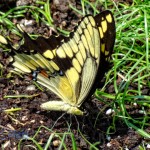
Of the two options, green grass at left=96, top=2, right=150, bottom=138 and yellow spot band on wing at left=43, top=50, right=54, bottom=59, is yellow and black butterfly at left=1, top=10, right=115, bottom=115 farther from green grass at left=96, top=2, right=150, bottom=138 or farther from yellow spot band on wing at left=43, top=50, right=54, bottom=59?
green grass at left=96, top=2, right=150, bottom=138

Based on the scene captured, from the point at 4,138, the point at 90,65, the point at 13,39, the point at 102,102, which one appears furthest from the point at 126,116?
the point at 13,39

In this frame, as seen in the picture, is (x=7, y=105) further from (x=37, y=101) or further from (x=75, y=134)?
(x=75, y=134)

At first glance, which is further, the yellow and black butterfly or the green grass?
Result: the green grass

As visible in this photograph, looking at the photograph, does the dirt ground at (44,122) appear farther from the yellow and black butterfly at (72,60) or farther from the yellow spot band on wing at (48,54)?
the yellow spot band on wing at (48,54)

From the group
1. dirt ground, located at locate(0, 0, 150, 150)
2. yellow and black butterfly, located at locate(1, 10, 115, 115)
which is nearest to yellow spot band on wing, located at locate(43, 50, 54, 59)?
yellow and black butterfly, located at locate(1, 10, 115, 115)

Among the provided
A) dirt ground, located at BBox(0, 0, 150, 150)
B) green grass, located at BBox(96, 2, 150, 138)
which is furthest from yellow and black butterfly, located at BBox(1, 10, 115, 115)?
green grass, located at BBox(96, 2, 150, 138)

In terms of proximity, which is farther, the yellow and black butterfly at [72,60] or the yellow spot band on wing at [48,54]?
the yellow spot band on wing at [48,54]

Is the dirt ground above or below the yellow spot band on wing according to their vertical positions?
below

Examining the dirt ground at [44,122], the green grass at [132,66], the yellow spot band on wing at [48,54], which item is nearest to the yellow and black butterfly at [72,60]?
the yellow spot band on wing at [48,54]
